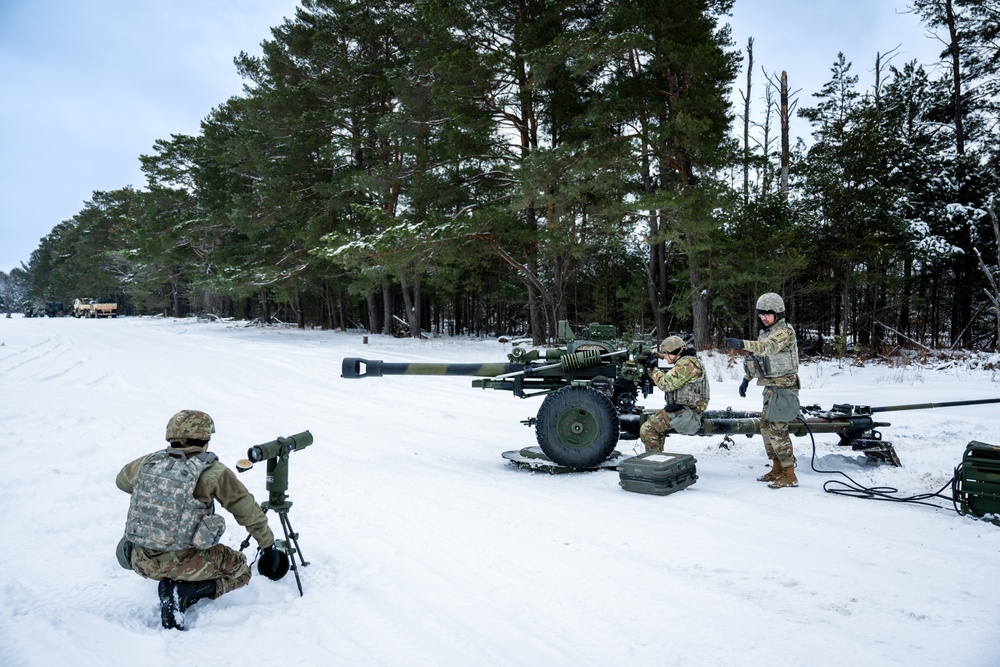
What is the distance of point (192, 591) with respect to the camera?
3098mm

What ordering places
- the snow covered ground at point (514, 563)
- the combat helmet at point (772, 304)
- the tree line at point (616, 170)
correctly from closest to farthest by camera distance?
the snow covered ground at point (514, 563) < the combat helmet at point (772, 304) < the tree line at point (616, 170)

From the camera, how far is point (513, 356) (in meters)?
7.11

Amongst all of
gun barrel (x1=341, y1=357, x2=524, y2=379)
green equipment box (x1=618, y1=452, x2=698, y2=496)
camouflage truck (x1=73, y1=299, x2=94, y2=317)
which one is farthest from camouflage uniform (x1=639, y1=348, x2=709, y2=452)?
camouflage truck (x1=73, y1=299, x2=94, y2=317)

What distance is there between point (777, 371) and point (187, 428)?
4970 mm

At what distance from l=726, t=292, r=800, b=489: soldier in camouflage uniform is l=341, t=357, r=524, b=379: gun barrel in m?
2.53

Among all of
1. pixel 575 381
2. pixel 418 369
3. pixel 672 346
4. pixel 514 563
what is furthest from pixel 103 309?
pixel 514 563

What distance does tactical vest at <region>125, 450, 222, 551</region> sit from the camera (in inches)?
118

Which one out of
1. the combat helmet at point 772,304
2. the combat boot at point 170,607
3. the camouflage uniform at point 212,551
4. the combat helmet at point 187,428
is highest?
the combat helmet at point 772,304

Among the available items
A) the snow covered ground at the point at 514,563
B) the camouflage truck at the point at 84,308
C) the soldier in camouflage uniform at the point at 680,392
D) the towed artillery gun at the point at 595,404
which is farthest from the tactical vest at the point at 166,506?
the camouflage truck at the point at 84,308

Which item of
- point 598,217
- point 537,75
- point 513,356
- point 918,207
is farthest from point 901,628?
point 918,207

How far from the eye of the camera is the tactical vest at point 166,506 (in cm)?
299

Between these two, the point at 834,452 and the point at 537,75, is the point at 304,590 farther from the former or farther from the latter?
the point at 537,75

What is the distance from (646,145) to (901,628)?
15.4 meters

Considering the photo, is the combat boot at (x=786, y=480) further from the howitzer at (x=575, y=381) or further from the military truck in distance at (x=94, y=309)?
the military truck in distance at (x=94, y=309)
